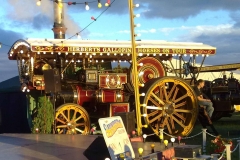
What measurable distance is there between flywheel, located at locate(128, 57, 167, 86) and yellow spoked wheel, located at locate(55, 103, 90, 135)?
1476mm

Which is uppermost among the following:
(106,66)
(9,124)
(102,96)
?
(106,66)

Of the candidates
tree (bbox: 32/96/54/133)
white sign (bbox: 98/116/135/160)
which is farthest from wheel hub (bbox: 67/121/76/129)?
white sign (bbox: 98/116/135/160)

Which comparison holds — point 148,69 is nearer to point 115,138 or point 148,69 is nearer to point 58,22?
point 115,138

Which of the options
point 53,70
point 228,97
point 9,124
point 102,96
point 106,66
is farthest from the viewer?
point 9,124

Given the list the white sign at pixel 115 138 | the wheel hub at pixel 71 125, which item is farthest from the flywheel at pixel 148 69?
the white sign at pixel 115 138

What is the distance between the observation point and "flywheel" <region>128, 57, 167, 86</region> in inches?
432

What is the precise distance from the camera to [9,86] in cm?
1594

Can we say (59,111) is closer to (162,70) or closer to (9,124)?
(162,70)

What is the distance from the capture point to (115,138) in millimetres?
6004

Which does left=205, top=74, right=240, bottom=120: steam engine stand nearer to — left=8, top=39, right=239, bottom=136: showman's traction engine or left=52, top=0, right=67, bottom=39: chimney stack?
left=8, top=39, right=239, bottom=136: showman's traction engine

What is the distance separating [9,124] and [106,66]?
460cm

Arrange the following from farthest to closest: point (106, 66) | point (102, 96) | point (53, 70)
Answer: point (106, 66) → point (102, 96) → point (53, 70)

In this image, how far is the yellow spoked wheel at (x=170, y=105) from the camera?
10.5 m

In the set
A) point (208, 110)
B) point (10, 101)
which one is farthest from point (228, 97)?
point (10, 101)
